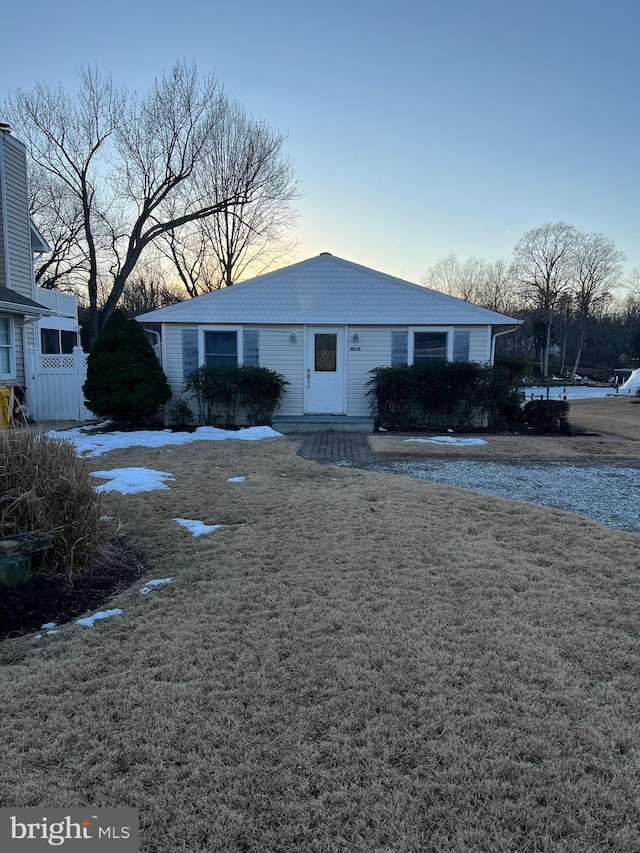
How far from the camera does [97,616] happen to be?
3.02 m

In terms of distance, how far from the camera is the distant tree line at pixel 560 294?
41.7 m

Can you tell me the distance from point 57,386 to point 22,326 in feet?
5.16

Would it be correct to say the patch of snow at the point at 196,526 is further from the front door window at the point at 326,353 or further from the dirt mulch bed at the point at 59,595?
the front door window at the point at 326,353

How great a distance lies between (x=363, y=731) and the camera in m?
2.00

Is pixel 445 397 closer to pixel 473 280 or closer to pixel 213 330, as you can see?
pixel 213 330

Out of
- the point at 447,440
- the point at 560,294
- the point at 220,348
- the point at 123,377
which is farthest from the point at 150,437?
the point at 560,294

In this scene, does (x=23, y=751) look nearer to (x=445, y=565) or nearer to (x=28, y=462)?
(x=28, y=462)

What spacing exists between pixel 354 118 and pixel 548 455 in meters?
8.41

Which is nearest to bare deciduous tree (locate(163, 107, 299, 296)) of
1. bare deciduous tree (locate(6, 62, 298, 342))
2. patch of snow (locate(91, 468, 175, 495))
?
bare deciduous tree (locate(6, 62, 298, 342))

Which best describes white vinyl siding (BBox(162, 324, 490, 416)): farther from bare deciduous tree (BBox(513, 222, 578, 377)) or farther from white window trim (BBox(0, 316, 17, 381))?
bare deciduous tree (BBox(513, 222, 578, 377))

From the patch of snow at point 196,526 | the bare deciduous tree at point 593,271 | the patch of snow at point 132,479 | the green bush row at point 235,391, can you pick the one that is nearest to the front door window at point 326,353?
the green bush row at point 235,391

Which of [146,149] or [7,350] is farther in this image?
[146,149]

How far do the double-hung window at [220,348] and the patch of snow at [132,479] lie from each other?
5.75 m

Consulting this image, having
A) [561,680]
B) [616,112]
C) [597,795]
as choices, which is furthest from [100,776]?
[616,112]
